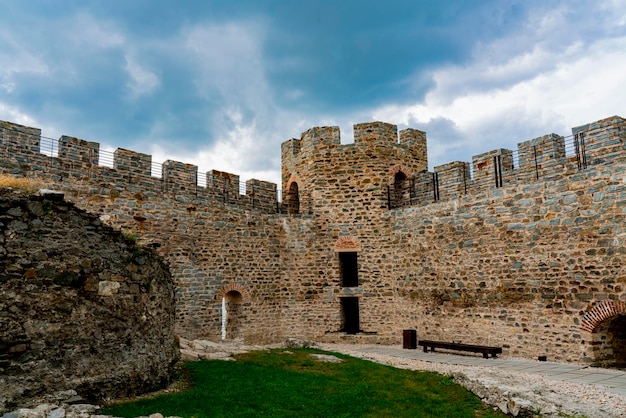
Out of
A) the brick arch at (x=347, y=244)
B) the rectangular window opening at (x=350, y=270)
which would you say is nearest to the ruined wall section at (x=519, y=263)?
the brick arch at (x=347, y=244)

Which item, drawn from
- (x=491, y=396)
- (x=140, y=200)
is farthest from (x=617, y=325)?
(x=140, y=200)

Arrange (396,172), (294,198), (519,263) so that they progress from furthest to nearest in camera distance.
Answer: (294,198)
(396,172)
(519,263)

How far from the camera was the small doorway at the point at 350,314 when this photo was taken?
16.2 metres

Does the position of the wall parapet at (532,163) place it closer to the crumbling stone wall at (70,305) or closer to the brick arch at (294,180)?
the brick arch at (294,180)

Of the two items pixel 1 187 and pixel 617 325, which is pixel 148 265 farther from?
pixel 617 325

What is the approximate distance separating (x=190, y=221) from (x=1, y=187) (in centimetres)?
788

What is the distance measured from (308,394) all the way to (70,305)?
382 cm

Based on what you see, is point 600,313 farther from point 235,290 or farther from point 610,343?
point 235,290

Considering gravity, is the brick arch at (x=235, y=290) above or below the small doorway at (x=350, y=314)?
above

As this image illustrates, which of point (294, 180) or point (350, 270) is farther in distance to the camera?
point (350, 270)

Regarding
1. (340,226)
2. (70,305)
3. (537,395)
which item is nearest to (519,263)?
(537,395)

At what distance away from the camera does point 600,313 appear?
10180 millimetres

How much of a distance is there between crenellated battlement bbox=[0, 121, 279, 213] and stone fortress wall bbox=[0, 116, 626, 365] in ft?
0.11

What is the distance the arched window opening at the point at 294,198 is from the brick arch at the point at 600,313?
9889 millimetres
